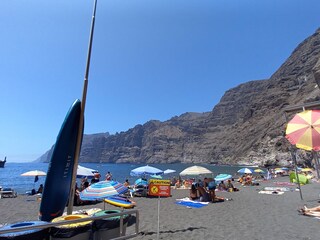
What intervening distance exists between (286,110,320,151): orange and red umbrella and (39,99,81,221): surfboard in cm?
622

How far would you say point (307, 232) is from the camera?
25.6 feet

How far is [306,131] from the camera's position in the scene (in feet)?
23.3

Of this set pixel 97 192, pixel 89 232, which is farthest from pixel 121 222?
pixel 97 192

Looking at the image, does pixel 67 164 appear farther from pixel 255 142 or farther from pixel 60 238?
pixel 255 142

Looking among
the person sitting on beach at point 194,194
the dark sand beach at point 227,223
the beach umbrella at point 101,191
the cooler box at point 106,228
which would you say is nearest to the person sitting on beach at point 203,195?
the person sitting on beach at point 194,194

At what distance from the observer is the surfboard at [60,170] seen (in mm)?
7277

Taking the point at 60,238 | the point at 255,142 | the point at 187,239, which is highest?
the point at 255,142

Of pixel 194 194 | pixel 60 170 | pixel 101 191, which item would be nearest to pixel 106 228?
pixel 101 191

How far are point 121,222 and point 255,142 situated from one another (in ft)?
475

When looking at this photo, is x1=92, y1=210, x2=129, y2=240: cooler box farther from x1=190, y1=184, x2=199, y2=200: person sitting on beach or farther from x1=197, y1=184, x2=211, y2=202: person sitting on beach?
x1=190, y1=184, x2=199, y2=200: person sitting on beach

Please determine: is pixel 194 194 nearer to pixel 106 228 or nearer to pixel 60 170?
pixel 60 170

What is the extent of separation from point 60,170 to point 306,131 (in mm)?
6928

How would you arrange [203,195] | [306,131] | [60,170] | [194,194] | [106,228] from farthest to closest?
[194,194] < [203,195] < [60,170] < [306,131] < [106,228]

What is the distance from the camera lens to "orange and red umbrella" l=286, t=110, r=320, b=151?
6820mm
